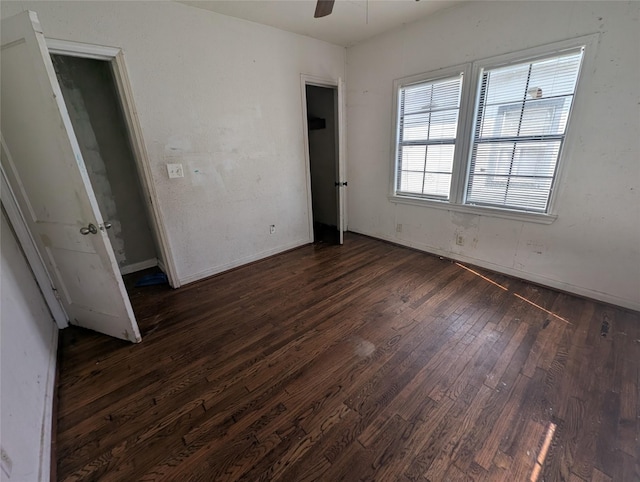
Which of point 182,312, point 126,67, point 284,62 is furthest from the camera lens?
point 284,62

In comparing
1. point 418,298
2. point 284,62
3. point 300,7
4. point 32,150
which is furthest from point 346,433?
point 284,62

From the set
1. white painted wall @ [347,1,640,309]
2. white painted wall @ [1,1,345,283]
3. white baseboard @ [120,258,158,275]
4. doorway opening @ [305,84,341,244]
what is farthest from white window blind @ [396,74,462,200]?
white baseboard @ [120,258,158,275]

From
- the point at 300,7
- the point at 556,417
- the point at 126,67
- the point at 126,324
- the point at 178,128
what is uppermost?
the point at 300,7

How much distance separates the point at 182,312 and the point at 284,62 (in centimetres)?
296

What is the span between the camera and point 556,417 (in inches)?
56.7

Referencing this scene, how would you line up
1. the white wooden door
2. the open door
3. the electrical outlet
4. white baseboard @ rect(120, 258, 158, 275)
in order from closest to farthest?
the electrical outlet, the open door, white baseboard @ rect(120, 258, 158, 275), the white wooden door

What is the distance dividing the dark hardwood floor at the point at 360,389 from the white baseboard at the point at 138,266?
832mm

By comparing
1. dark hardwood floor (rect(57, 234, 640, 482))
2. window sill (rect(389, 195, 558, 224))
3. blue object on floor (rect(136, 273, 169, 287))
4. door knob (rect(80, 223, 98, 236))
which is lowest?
dark hardwood floor (rect(57, 234, 640, 482))

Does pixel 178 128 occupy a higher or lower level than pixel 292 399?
higher

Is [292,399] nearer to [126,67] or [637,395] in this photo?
[637,395]

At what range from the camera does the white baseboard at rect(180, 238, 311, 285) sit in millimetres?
3012

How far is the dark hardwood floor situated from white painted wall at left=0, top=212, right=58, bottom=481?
123 millimetres

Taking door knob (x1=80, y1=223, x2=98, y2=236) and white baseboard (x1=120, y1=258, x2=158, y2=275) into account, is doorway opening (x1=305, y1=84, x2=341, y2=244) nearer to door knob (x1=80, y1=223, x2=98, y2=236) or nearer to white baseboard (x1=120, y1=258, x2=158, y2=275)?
white baseboard (x1=120, y1=258, x2=158, y2=275)

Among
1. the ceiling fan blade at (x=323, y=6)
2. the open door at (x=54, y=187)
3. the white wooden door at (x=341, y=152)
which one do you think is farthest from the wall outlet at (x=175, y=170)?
the white wooden door at (x=341, y=152)
